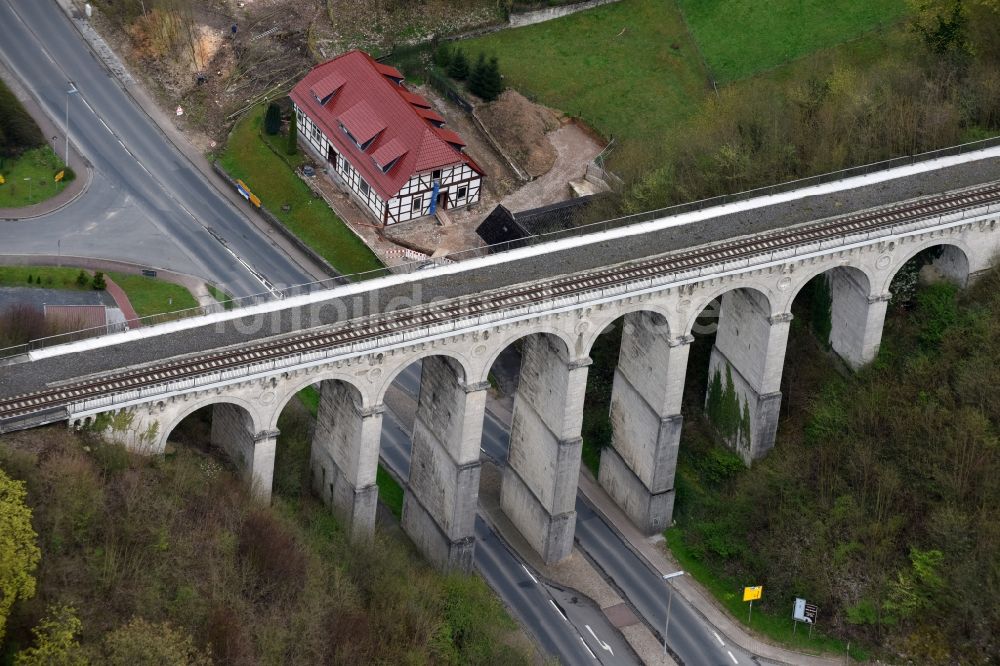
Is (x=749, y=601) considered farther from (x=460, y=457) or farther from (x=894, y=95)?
(x=894, y=95)

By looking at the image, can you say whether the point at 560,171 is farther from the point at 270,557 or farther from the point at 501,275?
the point at 270,557

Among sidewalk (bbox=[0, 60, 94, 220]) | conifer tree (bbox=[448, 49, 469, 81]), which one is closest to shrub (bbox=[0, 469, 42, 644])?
sidewalk (bbox=[0, 60, 94, 220])

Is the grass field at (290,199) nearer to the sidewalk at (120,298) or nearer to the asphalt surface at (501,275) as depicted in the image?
the sidewalk at (120,298)

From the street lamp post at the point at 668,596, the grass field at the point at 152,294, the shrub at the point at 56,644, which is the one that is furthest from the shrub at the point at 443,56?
the shrub at the point at 56,644

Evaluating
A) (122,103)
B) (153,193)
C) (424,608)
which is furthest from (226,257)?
(424,608)

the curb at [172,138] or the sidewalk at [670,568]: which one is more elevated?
the curb at [172,138]

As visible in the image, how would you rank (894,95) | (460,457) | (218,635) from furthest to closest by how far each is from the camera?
1. (894,95)
2. (460,457)
3. (218,635)

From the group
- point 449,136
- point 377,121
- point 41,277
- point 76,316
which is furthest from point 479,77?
point 76,316
